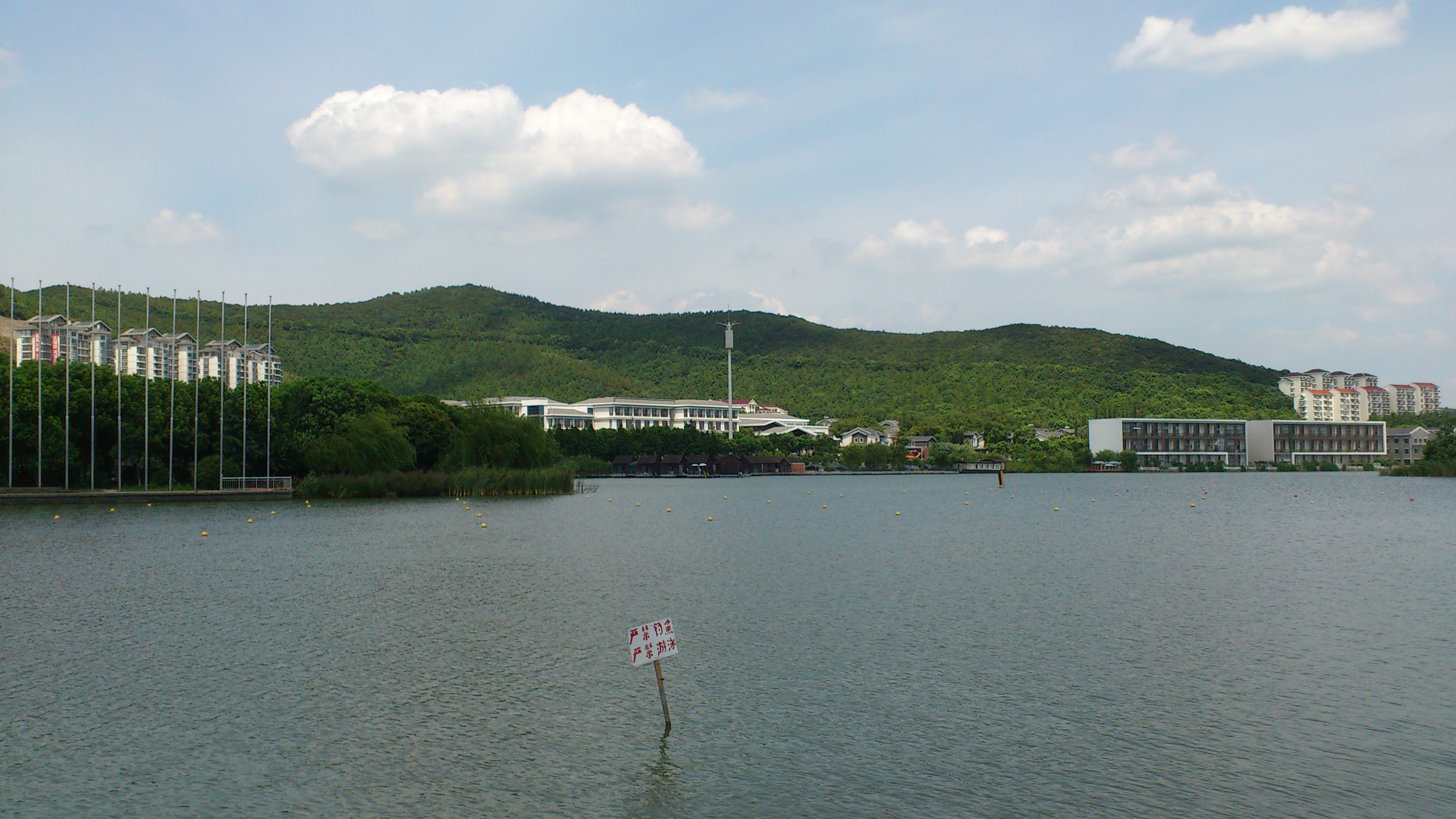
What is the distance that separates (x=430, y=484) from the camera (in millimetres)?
71438

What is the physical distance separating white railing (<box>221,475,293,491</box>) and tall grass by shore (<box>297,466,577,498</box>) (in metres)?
1.55

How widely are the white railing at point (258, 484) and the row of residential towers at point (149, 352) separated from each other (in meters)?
7.95

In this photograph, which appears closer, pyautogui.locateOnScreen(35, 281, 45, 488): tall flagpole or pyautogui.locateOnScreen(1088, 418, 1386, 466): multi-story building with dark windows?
pyautogui.locateOnScreen(35, 281, 45, 488): tall flagpole

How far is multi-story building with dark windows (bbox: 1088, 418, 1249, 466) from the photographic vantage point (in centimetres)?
16075

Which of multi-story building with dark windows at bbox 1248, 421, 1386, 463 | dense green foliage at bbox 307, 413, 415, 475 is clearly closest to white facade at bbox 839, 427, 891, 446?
multi-story building with dark windows at bbox 1248, 421, 1386, 463

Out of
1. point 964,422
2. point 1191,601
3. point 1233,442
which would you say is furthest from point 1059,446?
point 1191,601

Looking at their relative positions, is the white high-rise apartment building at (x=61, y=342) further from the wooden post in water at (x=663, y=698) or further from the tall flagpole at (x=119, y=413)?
the wooden post in water at (x=663, y=698)

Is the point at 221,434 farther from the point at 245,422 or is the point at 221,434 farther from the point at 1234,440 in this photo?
the point at 1234,440

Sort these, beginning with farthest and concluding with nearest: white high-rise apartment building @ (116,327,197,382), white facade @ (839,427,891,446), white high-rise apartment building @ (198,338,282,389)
Answer: white facade @ (839,427,891,446) → white high-rise apartment building @ (116,327,197,382) → white high-rise apartment building @ (198,338,282,389)

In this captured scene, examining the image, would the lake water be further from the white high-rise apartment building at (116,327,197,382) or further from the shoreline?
the white high-rise apartment building at (116,327,197,382)

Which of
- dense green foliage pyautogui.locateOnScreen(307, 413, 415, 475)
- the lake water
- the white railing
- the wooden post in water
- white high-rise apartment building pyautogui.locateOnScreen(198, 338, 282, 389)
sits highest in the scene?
white high-rise apartment building pyautogui.locateOnScreen(198, 338, 282, 389)

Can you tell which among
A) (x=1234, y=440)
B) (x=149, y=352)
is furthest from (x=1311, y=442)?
(x=149, y=352)

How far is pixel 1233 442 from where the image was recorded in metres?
166

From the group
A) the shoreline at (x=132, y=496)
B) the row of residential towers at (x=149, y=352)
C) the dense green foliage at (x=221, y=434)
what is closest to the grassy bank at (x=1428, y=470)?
the dense green foliage at (x=221, y=434)
